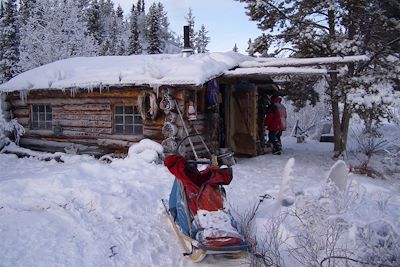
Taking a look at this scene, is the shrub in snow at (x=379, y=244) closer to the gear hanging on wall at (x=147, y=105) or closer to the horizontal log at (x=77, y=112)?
the gear hanging on wall at (x=147, y=105)

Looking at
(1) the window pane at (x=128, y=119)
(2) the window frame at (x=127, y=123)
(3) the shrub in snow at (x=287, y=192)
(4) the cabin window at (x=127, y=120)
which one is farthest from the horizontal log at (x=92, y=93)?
(3) the shrub in snow at (x=287, y=192)

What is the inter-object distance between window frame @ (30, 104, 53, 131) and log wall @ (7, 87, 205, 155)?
0.10 meters

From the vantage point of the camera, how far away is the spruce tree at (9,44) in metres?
28.4

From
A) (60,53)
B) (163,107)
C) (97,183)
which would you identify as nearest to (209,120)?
(163,107)

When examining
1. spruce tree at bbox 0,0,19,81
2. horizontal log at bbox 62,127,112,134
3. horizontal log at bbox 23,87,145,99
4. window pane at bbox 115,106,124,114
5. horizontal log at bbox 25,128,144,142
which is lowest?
horizontal log at bbox 25,128,144,142

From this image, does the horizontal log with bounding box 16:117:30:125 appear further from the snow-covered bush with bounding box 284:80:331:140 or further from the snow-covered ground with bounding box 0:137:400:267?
the snow-covered bush with bounding box 284:80:331:140

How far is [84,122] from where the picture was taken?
11781 mm

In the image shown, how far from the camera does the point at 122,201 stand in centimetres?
583

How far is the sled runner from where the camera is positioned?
414cm

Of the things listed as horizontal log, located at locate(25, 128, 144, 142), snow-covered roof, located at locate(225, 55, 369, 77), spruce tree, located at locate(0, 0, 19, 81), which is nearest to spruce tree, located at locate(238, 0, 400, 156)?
snow-covered roof, located at locate(225, 55, 369, 77)

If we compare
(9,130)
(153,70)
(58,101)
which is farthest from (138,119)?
(9,130)

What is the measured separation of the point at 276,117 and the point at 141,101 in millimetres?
5041

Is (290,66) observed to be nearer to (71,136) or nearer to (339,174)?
(339,174)

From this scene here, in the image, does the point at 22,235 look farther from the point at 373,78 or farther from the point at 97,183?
the point at 373,78
